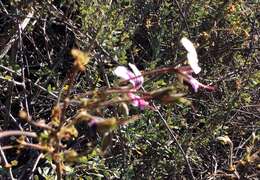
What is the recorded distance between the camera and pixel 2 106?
142cm

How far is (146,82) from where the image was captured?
1315 mm

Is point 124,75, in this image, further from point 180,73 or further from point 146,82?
A: point 146,82

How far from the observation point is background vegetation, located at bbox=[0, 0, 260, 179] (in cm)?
138

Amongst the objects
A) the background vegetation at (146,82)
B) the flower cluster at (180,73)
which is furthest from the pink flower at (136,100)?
the background vegetation at (146,82)

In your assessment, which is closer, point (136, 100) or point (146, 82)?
point (136, 100)

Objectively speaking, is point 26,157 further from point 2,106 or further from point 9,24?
point 9,24

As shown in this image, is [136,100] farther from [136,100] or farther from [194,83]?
[194,83]

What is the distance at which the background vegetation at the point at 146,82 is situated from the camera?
1.38 m

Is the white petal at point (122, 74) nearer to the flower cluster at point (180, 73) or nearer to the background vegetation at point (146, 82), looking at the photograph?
the flower cluster at point (180, 73)

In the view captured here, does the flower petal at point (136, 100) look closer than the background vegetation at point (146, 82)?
Yes

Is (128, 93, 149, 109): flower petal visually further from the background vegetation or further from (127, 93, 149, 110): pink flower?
the background vegetation

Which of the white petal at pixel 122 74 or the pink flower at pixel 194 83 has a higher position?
the white petal at pixel 122 74

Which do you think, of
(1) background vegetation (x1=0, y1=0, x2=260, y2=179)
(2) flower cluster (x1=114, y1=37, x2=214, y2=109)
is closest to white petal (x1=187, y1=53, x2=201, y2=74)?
(2) flower cluster (x1=114, y1=37, x2=214, y2=109)

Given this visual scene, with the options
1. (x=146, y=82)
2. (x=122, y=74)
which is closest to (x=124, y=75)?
(x=122, y=74)
